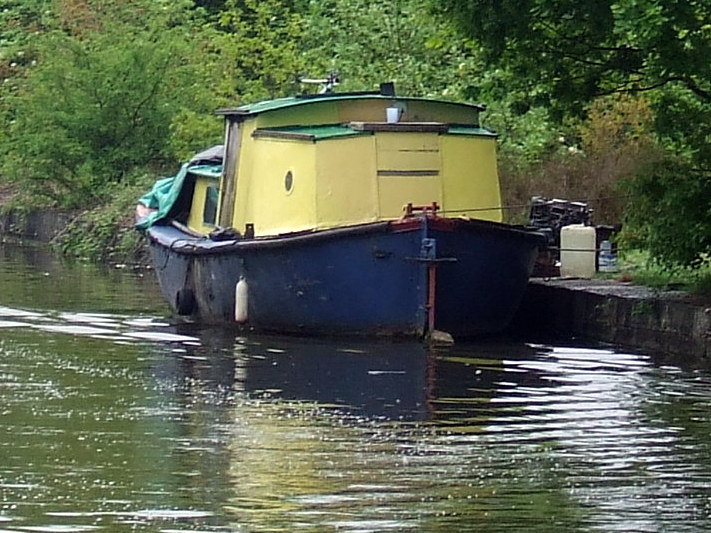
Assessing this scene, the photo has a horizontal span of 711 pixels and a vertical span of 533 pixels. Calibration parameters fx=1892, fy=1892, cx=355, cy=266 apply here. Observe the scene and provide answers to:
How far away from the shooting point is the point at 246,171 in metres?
21.7

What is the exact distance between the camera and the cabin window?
903 inches

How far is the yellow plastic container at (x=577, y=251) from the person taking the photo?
2189 cm

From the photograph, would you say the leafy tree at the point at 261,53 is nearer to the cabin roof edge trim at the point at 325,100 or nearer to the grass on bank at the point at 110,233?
the grass on bank at the point at 110,233

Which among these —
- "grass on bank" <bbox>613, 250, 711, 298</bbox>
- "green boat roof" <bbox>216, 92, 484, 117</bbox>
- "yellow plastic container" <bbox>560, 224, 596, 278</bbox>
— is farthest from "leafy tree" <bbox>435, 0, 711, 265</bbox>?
"yellow plastic container" <bbox>560, 224, 596, 278</bbox>

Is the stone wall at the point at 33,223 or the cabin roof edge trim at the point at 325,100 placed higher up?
the cabin roof edge trim at the point at 325,100

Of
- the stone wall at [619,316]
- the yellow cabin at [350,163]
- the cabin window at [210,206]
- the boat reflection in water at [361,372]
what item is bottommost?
the boat reflection in water at [361,372]

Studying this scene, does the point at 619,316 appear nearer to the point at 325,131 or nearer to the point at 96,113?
the point at 325,131

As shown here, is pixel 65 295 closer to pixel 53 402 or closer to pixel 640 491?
pixel 53 402

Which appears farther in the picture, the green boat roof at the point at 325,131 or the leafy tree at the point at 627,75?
the green boat roof at the point at 325,131

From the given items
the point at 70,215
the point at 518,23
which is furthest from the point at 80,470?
the point at 70,215

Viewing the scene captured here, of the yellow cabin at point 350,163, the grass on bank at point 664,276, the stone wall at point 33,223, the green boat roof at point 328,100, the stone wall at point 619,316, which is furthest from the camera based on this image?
the stone wall at point 33,223

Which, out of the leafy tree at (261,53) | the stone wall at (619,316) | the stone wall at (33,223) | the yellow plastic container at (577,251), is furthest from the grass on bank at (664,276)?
the stone wall at (33,223)

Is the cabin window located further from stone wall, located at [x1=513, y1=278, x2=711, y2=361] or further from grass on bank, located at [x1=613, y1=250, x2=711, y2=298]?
grass on bank, located at [x1=613, y1=250, x2=711, y2=298]

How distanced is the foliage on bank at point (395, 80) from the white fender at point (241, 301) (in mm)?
3176
